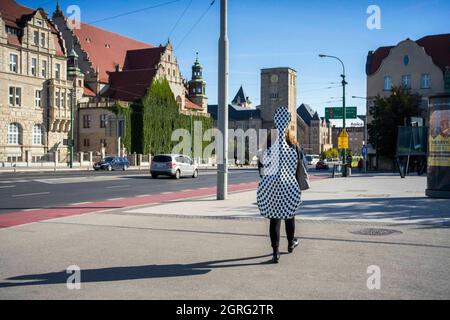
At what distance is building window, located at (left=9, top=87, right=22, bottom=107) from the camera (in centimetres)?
5922

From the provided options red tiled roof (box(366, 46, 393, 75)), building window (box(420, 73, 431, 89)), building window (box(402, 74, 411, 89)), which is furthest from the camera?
red tiled roof (box(366, 46, 393, 75))

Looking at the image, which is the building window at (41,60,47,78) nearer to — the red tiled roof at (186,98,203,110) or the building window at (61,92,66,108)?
the building window at (61,92,66,108)

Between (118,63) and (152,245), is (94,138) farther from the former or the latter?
(152,245)

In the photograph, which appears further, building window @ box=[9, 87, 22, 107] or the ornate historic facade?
building window @ box=[9, 87, 22, 107]

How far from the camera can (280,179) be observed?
6816 millimetres

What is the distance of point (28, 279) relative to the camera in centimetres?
578

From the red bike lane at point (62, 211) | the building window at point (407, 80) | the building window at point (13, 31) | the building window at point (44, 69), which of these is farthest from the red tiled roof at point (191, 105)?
the red bike lane at point (62, 211)

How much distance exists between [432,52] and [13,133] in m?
51.7

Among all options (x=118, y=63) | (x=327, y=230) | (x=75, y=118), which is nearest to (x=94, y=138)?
(x=75, y=118)

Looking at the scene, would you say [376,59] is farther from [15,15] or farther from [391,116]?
[15,15]

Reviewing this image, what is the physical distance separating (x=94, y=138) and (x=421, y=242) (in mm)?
70523

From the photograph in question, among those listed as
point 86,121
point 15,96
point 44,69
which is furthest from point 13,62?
point 86,121

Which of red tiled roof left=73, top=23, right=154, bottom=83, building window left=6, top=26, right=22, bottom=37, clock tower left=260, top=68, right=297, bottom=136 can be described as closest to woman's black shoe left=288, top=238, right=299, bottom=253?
building window left=6, top=26, right=22, bottom=37

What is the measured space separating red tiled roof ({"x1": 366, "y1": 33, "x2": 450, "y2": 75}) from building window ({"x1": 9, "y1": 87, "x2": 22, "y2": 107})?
43.3 m
